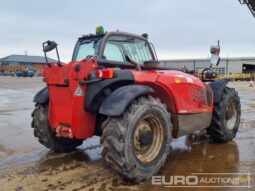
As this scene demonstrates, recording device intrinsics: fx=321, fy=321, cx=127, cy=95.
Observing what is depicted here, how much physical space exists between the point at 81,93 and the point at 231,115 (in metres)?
3.41

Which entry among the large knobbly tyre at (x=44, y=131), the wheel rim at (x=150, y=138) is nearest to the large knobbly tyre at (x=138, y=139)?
the wheel rim at (x=150, y=138)

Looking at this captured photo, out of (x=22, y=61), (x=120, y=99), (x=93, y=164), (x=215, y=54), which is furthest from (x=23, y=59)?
(x=120, y=99)

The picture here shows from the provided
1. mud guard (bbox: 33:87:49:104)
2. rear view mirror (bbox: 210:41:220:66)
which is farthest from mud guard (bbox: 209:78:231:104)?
mud guard (bbox: 33:87:49:104)

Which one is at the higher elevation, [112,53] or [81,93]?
[112,53]

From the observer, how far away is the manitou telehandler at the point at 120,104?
380cm

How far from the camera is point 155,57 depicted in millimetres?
5473

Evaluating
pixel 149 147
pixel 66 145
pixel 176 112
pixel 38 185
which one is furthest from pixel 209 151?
pixel 38 185

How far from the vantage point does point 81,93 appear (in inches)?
160

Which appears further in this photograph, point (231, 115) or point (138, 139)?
point (231, 115)

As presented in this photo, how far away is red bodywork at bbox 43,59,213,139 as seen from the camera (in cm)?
407

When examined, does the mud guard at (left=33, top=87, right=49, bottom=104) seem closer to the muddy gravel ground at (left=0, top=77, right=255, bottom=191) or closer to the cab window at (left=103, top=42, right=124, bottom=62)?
the muddy gravel ground at (left=0, top=77, right=255, bottom=191)

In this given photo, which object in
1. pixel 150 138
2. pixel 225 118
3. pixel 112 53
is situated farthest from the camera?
pixel 225 118

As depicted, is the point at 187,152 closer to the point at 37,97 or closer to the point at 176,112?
the point at 176,112

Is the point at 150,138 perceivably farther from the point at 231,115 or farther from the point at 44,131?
the point at 231,115
